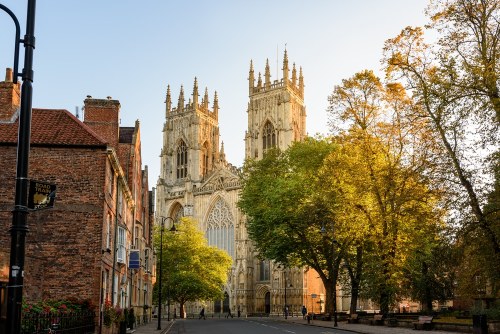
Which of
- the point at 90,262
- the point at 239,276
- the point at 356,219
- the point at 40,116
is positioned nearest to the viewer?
the point at 90,262

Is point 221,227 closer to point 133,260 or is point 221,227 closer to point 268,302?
point 268,302

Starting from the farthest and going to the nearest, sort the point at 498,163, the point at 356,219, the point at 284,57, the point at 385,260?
the point at 284,57
the point at 356,219
the point at 385,260
the point at 498,163

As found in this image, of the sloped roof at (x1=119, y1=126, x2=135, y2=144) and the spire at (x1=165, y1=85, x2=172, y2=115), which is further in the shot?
the spire at (x1=165, y1=85, x2=172, y2=115)

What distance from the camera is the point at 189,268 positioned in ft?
220

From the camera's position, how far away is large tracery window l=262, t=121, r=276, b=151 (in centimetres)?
9181

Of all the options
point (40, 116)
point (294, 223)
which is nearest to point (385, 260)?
point (294, 223)

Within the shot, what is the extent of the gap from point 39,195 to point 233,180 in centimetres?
8156

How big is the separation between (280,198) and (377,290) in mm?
12119

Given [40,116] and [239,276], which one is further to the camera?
[239,276]

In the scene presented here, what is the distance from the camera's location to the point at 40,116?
2480cm

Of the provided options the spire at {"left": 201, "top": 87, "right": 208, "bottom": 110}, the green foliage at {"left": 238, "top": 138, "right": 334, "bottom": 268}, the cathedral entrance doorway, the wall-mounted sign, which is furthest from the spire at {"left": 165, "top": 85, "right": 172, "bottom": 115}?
the wall-mounted sign

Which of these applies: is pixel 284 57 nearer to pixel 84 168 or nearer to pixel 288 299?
pixel 288 299

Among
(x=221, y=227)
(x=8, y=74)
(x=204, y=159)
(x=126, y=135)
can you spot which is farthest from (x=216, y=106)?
(x=8, y=74)

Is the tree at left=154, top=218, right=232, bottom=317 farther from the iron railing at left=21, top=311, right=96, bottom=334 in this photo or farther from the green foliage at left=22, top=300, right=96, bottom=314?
the iron railing at left=21, top=311, right=96, bottom=334
